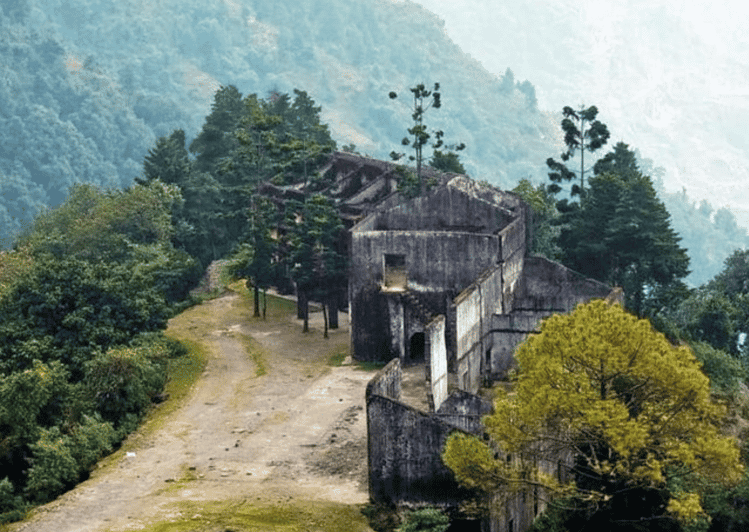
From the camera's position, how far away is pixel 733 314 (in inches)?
2063

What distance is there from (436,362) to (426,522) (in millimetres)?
8389

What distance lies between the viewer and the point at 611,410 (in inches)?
973

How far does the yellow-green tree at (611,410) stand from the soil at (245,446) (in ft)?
23.4

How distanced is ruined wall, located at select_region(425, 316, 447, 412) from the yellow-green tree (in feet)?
28.5

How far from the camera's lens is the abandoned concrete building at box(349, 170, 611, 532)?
3725 cm

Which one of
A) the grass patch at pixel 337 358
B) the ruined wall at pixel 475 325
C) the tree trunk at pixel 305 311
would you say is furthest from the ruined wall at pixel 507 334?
the tree trunk at pixel 305 311

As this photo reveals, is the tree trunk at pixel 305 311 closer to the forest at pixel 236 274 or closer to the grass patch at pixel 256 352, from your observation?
the forest at pixel 236 274

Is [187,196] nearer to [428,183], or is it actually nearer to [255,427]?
[428,183]

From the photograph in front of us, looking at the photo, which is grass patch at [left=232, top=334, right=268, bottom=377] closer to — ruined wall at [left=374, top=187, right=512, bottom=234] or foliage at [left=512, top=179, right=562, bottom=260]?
ruined wall at [left=374, top=187, right=512, bottom=234]

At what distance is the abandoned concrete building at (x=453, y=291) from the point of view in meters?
37.2

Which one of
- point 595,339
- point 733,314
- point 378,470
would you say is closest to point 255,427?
point 378,470

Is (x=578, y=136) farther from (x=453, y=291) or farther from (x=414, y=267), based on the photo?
(x=414, y=267)

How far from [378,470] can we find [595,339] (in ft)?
28.5

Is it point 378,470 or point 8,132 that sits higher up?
point 8,132
